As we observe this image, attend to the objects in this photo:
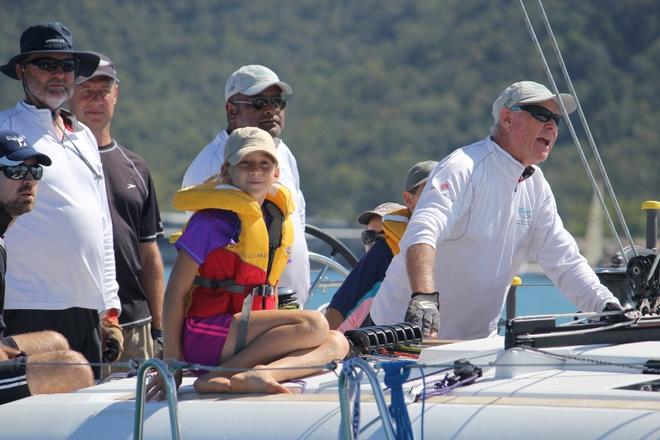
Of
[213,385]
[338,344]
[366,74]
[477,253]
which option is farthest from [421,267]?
[366,74]

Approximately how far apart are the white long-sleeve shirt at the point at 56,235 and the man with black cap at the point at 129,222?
60 cm

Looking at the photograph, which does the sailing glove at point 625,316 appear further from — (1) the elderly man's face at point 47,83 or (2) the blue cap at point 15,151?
(1) the elderly man's face at point 47,83

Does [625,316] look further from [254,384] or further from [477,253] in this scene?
[254,384]

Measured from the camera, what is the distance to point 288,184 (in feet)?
18.6

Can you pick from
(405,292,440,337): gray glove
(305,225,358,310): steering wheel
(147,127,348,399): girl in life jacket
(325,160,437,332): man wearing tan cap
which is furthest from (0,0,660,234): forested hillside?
(147,127,348,399): girl in life jacket

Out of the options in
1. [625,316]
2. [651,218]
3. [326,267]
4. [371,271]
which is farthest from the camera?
[326,267]

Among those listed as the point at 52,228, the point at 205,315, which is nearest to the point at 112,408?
the point at 205,315

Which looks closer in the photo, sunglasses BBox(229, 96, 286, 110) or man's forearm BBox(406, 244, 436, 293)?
man's forearm BBox(406, 244, 436, 293)

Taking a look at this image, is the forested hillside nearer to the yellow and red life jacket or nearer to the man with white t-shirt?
the man with white t-shirt

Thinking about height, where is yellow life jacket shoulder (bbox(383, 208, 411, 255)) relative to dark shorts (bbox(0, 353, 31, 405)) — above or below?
above

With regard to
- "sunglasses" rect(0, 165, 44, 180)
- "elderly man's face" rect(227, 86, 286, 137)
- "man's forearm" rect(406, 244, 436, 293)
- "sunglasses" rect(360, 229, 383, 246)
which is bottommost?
"man's forearm" rect(406, 244, 436, 293)

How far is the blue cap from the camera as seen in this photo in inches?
169

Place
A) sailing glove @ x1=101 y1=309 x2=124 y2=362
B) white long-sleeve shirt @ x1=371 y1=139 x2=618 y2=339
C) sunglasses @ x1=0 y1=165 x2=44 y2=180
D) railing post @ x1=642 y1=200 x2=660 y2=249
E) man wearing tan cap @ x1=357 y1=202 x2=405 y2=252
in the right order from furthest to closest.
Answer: man wearing tan cap @ x1=357 y1=202 x2=405 y2=252 < railing post @ x1=642 y1=200 x2=660 y2=249 < sailing glove @ x1=101 y1=309 x2=124 y2=362 < white long-sleeve shirt @ x1=371 y1=139 x2=618 y2=339 < sunglasses @ x1=0 y1=165 x2=44 y2=180

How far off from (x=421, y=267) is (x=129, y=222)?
1.58 meters
